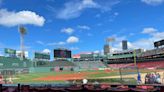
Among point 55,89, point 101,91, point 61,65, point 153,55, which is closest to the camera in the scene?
point 101,91

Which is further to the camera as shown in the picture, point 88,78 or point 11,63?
point 11,63

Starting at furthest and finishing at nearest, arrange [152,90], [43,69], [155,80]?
[43,69], [155,80], [152,90]

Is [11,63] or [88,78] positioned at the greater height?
[11,63]

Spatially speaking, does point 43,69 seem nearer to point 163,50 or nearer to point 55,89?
point 163,50

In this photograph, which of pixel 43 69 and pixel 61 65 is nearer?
pixel 43 69

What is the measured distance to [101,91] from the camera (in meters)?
12.8

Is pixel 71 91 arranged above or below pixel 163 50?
below

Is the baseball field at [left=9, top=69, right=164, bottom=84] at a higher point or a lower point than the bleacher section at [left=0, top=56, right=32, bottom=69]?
lower

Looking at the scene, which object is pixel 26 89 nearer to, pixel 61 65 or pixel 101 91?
pixel 101 91

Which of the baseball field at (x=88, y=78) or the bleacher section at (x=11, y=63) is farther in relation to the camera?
the bleacher section at (x=11, y=63)

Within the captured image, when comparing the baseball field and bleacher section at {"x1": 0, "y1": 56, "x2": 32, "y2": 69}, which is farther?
bleacher section at {"x1": 0, "y1": 56, "x2": 32, "y2": 69}

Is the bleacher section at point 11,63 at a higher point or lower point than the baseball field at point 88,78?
higher

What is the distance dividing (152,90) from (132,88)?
3.01 ft

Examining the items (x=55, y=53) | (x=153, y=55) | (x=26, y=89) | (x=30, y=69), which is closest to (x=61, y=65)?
(x=55, y=53)
